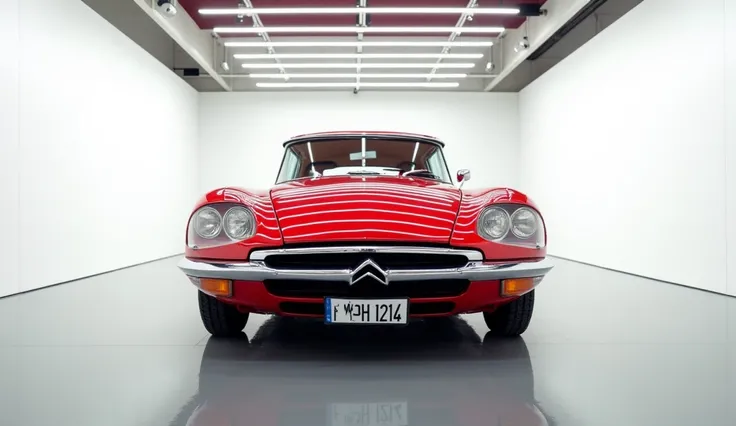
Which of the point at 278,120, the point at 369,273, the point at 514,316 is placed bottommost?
the point at 514,316

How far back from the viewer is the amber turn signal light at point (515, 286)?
2.03 metres

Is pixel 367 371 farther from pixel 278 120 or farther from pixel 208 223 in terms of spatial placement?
pixel 278 120

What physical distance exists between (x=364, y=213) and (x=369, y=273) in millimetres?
299

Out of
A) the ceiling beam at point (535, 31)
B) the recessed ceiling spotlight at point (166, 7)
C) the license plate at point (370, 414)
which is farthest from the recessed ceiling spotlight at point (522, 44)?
the license plate at point (370, 414)

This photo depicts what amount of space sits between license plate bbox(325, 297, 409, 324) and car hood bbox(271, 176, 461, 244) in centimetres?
27

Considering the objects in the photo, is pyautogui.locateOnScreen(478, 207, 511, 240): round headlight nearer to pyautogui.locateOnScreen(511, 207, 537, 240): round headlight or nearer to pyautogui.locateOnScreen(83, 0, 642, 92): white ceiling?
pyautogui.locateOnScreen(511, 207, 537, 240): round headlight

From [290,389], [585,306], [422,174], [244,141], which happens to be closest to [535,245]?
[422,174]

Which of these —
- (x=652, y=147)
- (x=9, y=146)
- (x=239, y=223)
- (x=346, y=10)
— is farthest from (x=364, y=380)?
(x=346, y=10)

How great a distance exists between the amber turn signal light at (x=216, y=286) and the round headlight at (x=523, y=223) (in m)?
1.34

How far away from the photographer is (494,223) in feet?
6.97

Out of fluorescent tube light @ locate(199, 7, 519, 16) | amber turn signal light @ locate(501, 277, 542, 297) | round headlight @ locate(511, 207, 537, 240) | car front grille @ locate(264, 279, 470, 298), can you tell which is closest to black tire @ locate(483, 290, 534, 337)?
amber turn signal light @ locate(501, 277, 542, 297)

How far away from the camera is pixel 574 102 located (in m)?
7.46

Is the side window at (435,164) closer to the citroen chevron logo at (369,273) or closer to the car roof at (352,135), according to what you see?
the car roof at (352,135)

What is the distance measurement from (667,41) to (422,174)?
158 inches
